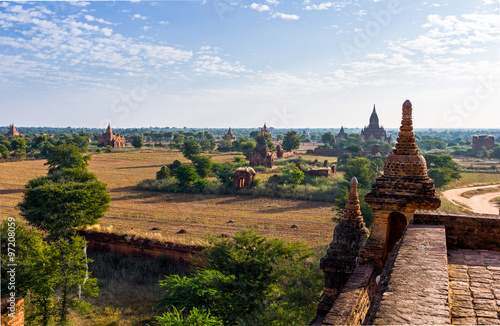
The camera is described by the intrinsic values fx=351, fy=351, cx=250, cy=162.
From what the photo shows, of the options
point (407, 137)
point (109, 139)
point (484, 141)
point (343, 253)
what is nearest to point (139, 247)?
point (343, 253)

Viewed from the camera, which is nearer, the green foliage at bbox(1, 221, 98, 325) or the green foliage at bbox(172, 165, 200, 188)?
the green foliage at bbox(1, 221, 98, 325)

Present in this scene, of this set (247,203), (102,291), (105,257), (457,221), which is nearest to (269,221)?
(247,203)

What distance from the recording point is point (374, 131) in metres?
103

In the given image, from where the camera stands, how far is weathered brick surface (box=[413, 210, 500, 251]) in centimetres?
554

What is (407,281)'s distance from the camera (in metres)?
3.57

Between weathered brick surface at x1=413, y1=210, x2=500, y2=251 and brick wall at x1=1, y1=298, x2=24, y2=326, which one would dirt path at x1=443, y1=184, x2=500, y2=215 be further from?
brick wall at x1=1, y1=298, x2=24, y2=326

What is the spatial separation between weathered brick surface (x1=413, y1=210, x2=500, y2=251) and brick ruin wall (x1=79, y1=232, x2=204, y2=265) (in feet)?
40.4

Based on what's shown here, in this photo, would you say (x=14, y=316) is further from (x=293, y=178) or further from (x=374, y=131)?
(x=374, y=131)

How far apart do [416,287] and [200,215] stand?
25131mm

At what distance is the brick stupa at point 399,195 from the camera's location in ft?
27.4

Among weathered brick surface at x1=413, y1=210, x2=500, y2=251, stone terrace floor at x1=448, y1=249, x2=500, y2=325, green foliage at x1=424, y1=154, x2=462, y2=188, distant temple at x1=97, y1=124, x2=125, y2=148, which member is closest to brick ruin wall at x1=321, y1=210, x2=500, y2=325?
weathered brick surface at x1=413, y1=210, x2=500, y2=251

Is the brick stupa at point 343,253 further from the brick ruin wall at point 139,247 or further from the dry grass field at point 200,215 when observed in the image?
the dry grass field at point 200,215

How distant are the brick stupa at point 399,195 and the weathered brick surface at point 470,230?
2.48m

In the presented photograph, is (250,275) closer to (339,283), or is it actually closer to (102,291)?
(339,283)
